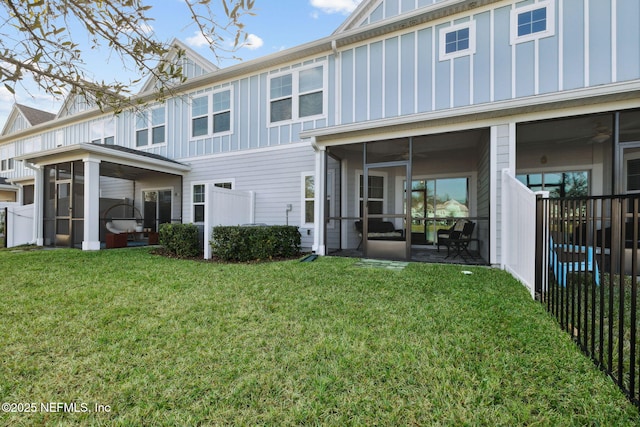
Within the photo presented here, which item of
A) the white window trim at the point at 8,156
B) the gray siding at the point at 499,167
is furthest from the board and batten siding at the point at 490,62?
the white window trim at the point at 8,156

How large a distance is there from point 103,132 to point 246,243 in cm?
973

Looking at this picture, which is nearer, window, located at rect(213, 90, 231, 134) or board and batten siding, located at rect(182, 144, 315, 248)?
board and batten siding, located at rect(182, 144, 315, 248)

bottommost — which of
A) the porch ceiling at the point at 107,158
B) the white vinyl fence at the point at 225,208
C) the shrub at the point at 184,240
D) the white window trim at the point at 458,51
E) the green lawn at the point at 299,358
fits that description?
the green lawn at the point at 299,358

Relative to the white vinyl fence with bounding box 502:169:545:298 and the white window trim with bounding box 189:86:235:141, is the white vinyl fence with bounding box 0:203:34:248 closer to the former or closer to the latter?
the white window trim with bounding box 189:86:235:141

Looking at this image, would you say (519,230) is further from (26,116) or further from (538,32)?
(26,116)

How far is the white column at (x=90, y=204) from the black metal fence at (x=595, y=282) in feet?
31.7

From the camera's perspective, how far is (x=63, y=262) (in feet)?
19.7

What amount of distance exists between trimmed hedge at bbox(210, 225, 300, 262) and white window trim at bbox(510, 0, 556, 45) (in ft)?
22.2

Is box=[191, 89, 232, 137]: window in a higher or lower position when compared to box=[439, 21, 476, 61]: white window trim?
lower

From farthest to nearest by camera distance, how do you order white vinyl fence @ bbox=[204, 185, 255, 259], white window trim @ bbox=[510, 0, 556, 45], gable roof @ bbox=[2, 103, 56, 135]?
gable roof @ bbox=[2, 103, 56, 135] → white vinyl fence @ bbox=[204, 185, 255, 259] → white window trim @ bbox=[510, 0, 556, 45]

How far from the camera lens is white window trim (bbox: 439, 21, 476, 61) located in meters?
6.81

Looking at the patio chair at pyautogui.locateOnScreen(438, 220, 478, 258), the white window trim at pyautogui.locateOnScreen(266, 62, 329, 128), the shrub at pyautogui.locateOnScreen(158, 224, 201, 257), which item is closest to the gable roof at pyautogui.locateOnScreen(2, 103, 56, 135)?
the shrub at pyautogui.locateOnScreen(158, 224, 201, 257)

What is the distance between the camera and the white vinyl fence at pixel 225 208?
6.79 meters

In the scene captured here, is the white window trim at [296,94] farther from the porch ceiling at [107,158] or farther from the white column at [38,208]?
the white column at [38,208]
